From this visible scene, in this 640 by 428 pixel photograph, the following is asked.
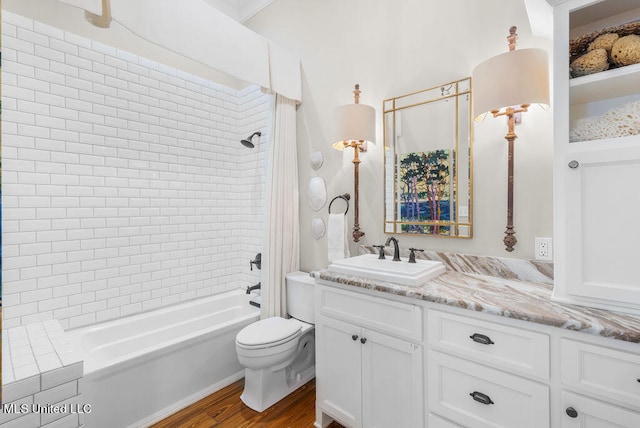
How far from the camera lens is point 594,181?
1.29 meters

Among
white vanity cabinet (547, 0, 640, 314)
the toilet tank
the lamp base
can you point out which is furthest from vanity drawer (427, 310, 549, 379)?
the toilet tank

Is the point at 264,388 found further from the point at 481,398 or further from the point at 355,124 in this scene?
the point at 355,124

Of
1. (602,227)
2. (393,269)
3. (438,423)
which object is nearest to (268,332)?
(393,269)

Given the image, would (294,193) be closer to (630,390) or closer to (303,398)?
(303,398)

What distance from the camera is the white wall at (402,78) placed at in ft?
Result: 5.70

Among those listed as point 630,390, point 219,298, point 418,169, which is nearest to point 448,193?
point 418,169

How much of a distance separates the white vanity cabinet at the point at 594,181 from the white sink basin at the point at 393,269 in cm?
55

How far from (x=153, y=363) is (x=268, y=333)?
70 centimetres

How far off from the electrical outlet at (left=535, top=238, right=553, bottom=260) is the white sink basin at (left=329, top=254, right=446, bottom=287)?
47 cm

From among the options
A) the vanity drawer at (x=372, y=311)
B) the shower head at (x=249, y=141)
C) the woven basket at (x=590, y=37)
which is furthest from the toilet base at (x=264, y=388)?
the woven basket at (x=590, y=37)

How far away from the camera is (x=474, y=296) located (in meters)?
1.45

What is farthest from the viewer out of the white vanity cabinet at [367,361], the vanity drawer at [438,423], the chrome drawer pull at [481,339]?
the white vanity cabinet at [367,361]

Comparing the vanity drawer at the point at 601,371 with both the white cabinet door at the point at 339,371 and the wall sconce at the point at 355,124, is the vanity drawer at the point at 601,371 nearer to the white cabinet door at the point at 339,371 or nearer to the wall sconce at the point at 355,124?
the white cabinet door at the point at 339,371

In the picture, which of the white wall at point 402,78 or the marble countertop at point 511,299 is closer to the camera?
the marble countertop at point 511,299
